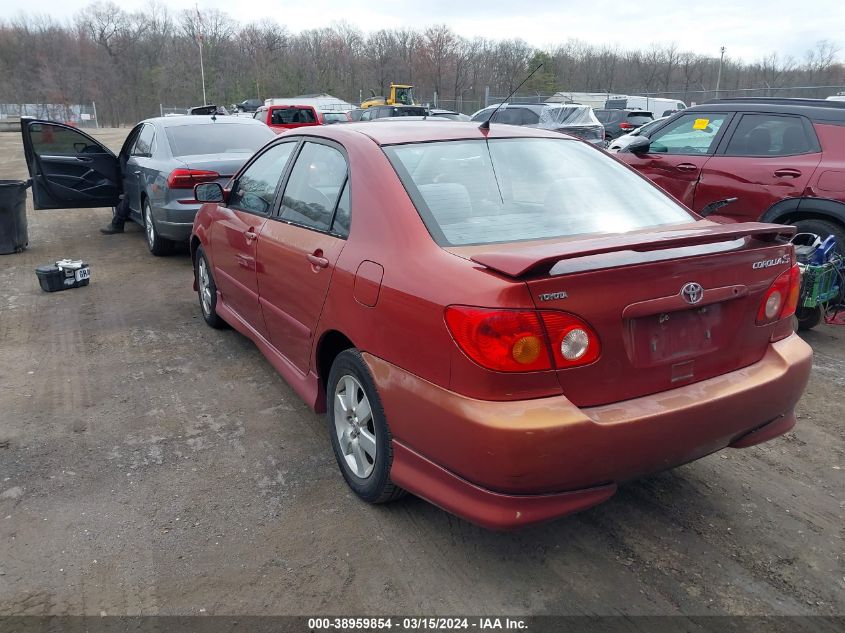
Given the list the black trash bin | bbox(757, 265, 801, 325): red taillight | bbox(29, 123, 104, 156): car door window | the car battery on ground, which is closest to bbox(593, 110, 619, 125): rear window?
bbox(29, 123, 104, 156): car door window

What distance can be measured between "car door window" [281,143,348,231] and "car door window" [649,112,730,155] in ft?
14.0

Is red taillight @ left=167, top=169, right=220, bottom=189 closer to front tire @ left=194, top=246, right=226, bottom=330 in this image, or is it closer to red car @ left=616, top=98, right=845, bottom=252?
front tire @ left=194, top=246, right=226, bottom=330

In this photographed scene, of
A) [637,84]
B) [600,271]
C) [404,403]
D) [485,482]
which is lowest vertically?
[485,482]

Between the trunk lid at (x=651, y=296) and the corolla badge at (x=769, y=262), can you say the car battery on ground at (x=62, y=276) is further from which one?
the corolla badge at (x=769, y=262)

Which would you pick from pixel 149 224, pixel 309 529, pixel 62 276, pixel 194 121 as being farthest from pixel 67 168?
pixel 309 529

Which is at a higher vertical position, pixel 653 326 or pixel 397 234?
pixel 397 234

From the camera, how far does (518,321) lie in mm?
2189

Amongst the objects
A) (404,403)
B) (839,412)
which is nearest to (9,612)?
(404,403)

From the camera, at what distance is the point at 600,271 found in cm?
224

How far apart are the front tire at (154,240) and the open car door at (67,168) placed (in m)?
1.16

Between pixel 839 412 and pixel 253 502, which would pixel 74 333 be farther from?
pixel 839 412

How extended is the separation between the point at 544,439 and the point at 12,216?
8729 mm

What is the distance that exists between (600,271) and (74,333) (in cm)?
494

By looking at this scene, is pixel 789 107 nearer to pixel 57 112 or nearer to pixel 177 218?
pixel 177 218
